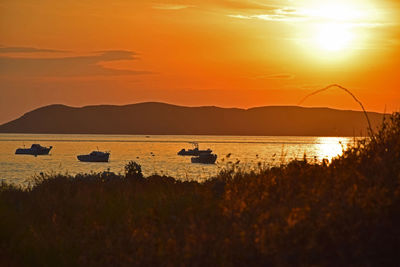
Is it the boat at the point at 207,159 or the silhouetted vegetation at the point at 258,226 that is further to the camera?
the boat at the point at 207,159

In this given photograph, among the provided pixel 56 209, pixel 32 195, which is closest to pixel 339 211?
pixel 56 209

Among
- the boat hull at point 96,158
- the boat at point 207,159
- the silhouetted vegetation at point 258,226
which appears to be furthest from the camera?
the boat hull at point 96,158

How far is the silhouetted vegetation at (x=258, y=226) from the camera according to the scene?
29.4ft

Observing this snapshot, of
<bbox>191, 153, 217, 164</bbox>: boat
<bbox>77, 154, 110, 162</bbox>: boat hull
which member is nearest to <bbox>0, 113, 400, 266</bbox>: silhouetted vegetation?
<bbox>191, 153, 217, 164</bbox>: boat

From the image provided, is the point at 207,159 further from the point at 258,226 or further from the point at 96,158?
the point at 258,226

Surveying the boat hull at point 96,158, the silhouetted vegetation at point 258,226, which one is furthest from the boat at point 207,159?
the silhouetted vegetation at point 258,226

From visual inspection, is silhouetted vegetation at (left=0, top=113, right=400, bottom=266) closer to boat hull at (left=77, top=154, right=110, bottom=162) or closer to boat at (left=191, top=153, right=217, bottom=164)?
boat at (left=191, top=153, right=217, bottom=164)

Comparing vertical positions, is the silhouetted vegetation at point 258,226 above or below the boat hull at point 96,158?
above

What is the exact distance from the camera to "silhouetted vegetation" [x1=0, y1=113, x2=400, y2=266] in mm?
8969

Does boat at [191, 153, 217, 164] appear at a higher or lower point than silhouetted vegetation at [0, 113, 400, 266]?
lower

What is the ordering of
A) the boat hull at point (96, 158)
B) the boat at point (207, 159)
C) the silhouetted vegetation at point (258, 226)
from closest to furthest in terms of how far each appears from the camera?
1. the silhouetted vegetation at point (258, 226)
2. the boat at point (207, 159)
3. the boat hull at point (96, 158)

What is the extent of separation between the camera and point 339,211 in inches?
358

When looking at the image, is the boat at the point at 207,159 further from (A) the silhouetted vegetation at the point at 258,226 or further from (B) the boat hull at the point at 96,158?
(A) the silhouetted vegetation at the point at 258,226

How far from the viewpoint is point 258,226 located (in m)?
9.52
